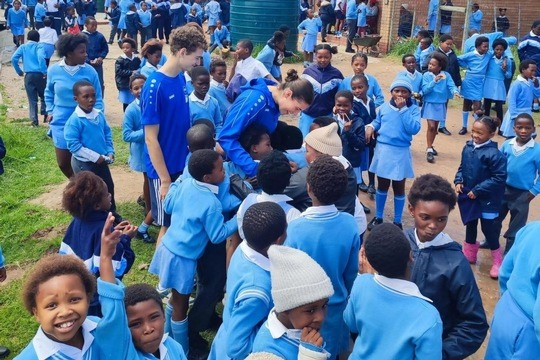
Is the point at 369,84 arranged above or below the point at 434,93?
above

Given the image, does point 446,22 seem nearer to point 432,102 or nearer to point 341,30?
point 341,30

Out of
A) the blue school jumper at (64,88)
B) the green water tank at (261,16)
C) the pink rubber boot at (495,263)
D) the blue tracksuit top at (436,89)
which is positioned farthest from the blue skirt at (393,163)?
the green water tank at (261,16)

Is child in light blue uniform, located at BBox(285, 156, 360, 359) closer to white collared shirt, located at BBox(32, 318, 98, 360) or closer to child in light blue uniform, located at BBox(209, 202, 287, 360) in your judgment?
child in light blue uniform, located at BBox(209, 202, 287, 360)

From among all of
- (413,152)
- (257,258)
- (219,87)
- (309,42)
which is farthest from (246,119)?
(309,42)

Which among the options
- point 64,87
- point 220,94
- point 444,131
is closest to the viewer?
point 64,87

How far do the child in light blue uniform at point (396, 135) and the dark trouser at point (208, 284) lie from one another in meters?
2.46

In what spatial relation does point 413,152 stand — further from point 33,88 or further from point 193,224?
point 33,88

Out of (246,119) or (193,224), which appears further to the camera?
(246,119)

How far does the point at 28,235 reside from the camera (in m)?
5.66

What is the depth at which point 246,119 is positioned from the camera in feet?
12.8

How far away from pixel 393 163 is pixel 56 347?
168 inches

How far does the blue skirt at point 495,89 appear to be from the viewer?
9.66 m

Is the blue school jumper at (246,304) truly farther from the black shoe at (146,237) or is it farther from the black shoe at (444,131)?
the black shoe at (444,131)

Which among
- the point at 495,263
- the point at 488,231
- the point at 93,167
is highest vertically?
the point at 93,167
